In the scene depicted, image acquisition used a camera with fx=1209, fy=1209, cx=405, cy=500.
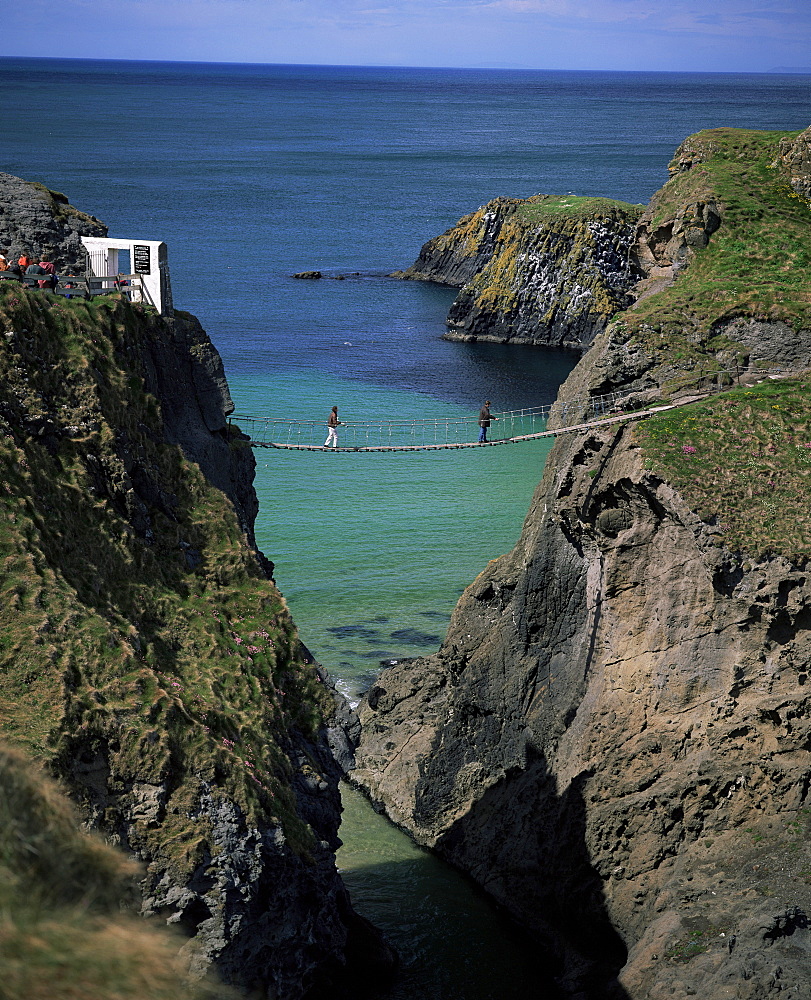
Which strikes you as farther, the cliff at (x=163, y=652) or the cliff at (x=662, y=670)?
the cliff at (x=662, y=670)

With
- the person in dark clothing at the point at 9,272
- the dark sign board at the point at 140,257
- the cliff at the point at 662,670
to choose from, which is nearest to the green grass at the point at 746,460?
the cliff at the point at 662,670

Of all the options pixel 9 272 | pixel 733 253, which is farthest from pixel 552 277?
pixel 9 272

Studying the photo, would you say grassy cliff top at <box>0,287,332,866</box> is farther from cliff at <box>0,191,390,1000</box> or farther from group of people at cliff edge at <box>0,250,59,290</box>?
group of people at cliff edge at <box>0,250,59,290</box>

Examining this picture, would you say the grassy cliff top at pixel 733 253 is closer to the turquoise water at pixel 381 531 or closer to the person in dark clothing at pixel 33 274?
the turquoise water at pixel 381 531

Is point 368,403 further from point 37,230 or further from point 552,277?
point 37,230

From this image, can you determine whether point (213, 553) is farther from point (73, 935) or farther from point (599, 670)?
point (73, 935)
